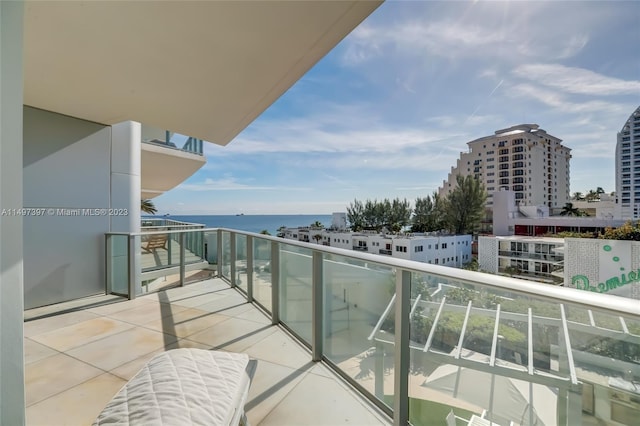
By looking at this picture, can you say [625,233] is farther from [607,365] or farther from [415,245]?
[607,365]

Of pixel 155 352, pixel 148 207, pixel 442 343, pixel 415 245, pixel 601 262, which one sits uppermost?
pixel 148 207

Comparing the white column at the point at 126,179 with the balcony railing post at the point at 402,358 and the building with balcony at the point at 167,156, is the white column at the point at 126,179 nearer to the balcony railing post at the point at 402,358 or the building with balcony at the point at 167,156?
the building with balcony at the point at 167,156

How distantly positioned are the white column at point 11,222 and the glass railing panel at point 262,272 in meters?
2.68

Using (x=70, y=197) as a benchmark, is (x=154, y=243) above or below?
below

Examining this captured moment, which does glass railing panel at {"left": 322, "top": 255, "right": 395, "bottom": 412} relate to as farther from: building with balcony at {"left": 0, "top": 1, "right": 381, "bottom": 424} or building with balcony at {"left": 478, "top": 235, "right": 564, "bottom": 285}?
building with balcony at {"left": 478, "top": 235, "right": 564, "bottom": 285}

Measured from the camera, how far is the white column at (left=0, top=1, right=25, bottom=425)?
3.65ft

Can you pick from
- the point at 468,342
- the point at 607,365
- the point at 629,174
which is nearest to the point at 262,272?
the point at 468,342

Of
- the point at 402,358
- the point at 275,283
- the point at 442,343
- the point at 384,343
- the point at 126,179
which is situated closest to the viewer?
the point at 442,343

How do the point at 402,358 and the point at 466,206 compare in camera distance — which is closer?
the point at 402,358

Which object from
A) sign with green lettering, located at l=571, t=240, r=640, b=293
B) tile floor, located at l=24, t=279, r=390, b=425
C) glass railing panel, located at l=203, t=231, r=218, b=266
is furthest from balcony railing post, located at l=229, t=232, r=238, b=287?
sign with green lettering, located at l=571, t=240, r=640, b=293

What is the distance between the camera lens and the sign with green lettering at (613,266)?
13766 millimetres

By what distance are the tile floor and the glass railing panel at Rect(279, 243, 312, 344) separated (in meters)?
0.17

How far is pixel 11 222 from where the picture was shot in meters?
1.16

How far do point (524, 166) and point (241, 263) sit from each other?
51.3 m
